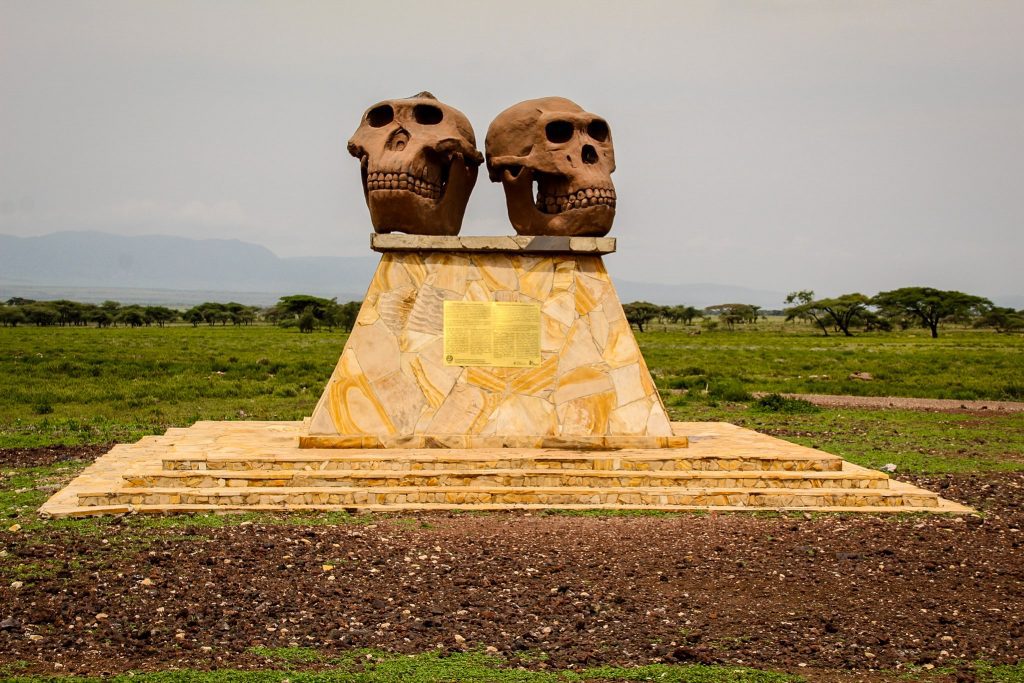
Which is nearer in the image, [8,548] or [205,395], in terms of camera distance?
[8,548]

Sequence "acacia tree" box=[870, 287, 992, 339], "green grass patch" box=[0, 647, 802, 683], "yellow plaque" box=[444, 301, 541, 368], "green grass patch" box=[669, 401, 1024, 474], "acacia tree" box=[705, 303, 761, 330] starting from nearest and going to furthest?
"green grass patch" box=[0, 647, 802, 683]
"yellow plaque" box=[444, 301, 541, 368]
"green grass patch" box=[669, 401, 1024, 474]
"acacia tree" box=[870, 287, 992, 339]
"acacia tree" box=[705, 303, 761, 330]

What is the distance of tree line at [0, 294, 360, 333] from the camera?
221 feet

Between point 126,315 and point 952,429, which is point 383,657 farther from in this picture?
point 126,315

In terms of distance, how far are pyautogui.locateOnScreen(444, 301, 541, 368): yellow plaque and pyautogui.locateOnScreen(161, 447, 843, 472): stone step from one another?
105cm

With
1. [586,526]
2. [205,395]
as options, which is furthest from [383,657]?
[205,395]

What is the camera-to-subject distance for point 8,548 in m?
7.13

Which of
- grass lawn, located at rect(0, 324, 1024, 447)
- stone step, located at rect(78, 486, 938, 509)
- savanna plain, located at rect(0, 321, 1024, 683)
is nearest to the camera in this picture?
savanna plain, located at rect(0, 321, 1024, 683)

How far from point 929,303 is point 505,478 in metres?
65.6

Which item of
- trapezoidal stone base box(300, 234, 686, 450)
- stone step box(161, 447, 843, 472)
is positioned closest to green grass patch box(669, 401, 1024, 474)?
stone step box(161, 447, 843, 472)

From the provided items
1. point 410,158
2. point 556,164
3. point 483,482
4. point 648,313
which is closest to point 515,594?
point 483,482

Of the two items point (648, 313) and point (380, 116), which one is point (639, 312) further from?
point (380, 116)

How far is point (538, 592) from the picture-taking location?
6.52 meters

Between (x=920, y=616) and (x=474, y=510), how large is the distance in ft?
12.3

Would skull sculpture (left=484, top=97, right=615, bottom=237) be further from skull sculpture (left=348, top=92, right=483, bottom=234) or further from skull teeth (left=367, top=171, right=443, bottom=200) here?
skull teeth (left=367, top=171, right=443, bottom=200)
